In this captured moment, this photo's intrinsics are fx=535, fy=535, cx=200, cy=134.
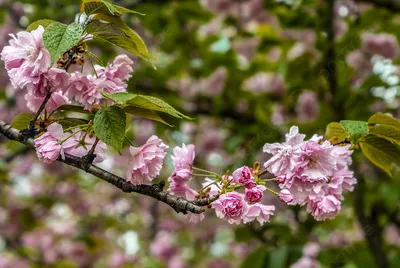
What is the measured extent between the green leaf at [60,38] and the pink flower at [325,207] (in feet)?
1.64

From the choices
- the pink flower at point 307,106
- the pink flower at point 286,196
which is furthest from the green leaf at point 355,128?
the pink flower at point 307,106

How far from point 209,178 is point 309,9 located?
5.62ft

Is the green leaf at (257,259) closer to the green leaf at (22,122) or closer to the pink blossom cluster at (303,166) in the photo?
the pink blossom cluster at (303,166)

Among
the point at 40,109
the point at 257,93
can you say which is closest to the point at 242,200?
the point at 40,109

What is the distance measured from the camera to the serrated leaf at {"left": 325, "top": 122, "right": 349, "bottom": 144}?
3.33ft

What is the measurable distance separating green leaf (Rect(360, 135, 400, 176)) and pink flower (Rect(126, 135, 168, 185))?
0.37m

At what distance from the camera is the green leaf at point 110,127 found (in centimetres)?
87

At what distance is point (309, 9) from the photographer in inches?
97.7

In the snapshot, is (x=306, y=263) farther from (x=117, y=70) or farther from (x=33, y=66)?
(x=33, y=66)

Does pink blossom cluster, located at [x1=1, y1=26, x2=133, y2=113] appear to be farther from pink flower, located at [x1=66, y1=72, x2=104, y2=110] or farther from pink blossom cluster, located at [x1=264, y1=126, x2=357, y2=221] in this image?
pink blossom cluster, located at [x1=264, y1=126, x2=357, y2=221]

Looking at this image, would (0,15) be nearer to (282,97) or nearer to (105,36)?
(282,97)

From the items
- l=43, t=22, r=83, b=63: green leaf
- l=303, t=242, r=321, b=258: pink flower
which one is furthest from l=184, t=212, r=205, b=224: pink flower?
l=303, t=242, r=321, b=258: pink flower

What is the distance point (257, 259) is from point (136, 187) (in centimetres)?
114

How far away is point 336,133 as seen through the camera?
1.03 meters
